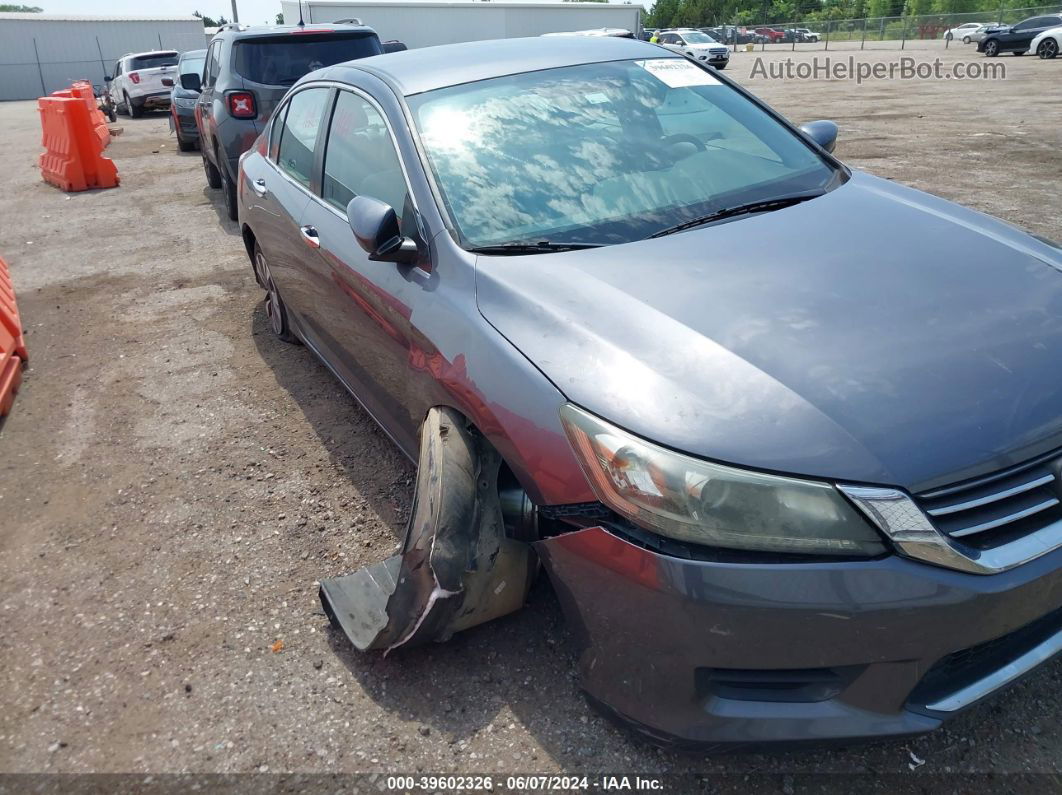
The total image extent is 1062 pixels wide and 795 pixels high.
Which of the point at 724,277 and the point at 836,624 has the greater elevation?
the point at 724,277

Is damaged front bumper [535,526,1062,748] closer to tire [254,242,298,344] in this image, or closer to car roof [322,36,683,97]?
car roof [322,36,683,97]

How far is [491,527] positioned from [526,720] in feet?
1.84

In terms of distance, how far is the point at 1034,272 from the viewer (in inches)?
99.4

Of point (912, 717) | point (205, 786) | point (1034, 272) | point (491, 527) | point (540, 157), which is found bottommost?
point (205, 786)

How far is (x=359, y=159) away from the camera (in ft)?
Answer: 11.3

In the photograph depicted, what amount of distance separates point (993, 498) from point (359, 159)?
8.64 ft

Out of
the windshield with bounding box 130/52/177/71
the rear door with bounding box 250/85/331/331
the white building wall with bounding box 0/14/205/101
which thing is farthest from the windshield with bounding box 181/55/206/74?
the white building wall with bounding box 0/14/205/101

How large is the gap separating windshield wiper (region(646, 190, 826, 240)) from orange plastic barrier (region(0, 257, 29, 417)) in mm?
3876

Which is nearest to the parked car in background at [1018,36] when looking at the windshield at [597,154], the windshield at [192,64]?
the windshield at [192,64]

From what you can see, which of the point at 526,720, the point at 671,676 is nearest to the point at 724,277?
the point at 671,676

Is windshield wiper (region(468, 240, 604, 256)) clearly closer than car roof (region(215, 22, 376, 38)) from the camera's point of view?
Yes

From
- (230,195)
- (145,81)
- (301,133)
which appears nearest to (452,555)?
(301,133)

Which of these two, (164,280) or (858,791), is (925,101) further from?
(858,791)

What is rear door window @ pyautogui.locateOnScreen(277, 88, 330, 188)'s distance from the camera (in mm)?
3997
